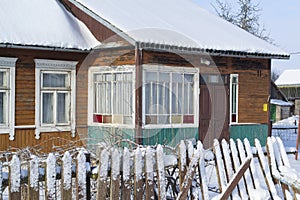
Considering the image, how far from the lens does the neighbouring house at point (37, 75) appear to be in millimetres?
→ 11547

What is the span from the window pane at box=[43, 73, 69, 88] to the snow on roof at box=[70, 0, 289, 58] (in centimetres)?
180

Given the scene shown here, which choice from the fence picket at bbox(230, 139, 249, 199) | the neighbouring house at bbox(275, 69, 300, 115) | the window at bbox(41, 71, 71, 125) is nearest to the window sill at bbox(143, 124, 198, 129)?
the window at bbox(41, 71, 71, 125)

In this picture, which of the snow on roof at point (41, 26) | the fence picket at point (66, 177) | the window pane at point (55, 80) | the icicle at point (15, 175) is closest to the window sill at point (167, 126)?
the window pane at point (55, 80)

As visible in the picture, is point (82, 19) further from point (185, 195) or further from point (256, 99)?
point (185, 195)

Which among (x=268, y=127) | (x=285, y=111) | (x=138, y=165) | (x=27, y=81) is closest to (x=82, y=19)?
(x=27, y=81)

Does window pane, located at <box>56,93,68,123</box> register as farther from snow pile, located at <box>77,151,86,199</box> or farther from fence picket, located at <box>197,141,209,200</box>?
snow pile, located at <box>77,151,86,199</box>

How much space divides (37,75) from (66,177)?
7.87 m

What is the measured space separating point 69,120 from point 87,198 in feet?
26.6

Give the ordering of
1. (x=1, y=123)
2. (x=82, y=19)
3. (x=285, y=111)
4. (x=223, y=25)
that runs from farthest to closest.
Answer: (x=285, y=111) → (x=223, y=25) → (x=82, y=19) → (x=1, y=123)

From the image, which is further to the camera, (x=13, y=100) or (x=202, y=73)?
(x=202, y=73)

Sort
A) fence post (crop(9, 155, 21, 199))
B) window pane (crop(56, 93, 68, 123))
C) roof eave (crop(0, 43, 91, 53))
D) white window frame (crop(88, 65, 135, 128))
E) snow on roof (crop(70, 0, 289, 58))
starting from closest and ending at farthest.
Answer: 1. fence post (crop(9, 155, 21, 199))
2. roof eave (crop(0, 43, 91, 53))
3. white window frame (crop(88, 65, 135, 128))
4. snow on roof (crop(70, 0, 289, 58))
5. window pane (crop(56, 93, 68, 123))

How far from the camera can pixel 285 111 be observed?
1684 inches

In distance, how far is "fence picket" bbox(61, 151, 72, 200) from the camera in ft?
14.6

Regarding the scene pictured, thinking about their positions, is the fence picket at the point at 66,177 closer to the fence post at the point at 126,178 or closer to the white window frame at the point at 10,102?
the fence post at the point at 126,178
